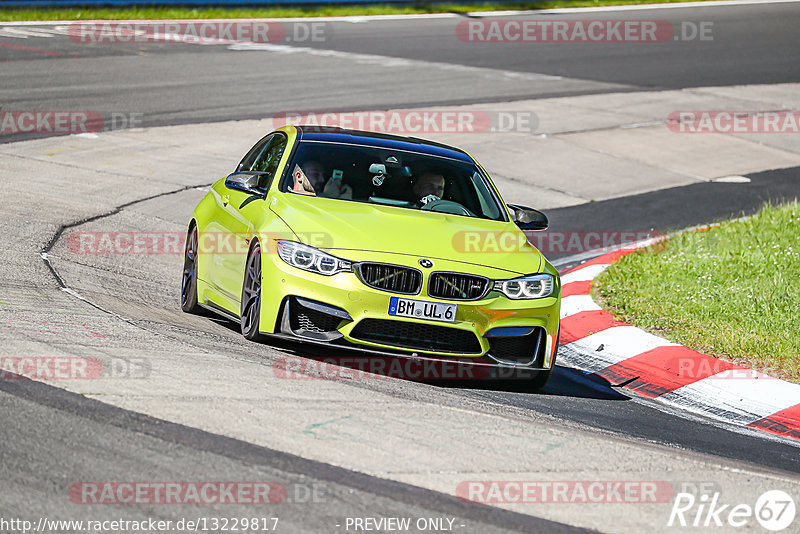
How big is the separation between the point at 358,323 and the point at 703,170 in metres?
12.0

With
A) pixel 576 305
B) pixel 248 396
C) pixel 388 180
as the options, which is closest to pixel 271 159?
pixel 388 180

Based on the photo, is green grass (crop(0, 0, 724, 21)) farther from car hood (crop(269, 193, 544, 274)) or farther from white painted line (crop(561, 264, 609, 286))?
car hood (crop(269, 193, 544, 274))

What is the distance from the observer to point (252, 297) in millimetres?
7723

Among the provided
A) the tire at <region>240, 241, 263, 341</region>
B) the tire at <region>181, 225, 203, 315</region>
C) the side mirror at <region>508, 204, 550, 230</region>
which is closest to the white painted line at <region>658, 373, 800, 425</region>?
the side mirror at <region>508, 204, 550, 230</region>

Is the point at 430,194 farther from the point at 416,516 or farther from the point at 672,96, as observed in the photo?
the point at 672,96

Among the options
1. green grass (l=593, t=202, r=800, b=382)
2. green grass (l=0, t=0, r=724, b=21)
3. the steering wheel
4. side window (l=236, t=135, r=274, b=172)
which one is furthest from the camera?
green grass (l=0, t=0, r=724, b=21)

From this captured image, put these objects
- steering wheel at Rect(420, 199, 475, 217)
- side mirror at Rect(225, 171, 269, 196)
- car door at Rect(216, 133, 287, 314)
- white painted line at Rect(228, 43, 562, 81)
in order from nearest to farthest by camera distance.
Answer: car door at Rect(216, 133, 287, 314) → side mirror at Rect(225, 171, 269, 196) → steering wheel at Rect(420, 199, 475, 217) → white painted line at Rect(228, 43, 562, 81)

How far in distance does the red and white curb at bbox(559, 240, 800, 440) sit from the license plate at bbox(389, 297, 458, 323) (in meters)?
1.83

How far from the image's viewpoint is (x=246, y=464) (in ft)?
16.5

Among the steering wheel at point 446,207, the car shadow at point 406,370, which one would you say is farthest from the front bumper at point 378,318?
the steering wheel at point 446,207

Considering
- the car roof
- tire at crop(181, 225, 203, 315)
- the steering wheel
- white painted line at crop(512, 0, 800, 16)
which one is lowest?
tire at crop(181, 225, 203, 315)

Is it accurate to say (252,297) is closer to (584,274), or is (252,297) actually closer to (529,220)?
(529,220)

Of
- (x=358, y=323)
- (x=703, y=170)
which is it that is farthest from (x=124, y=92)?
(x=358, y=323)

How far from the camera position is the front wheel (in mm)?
7586
